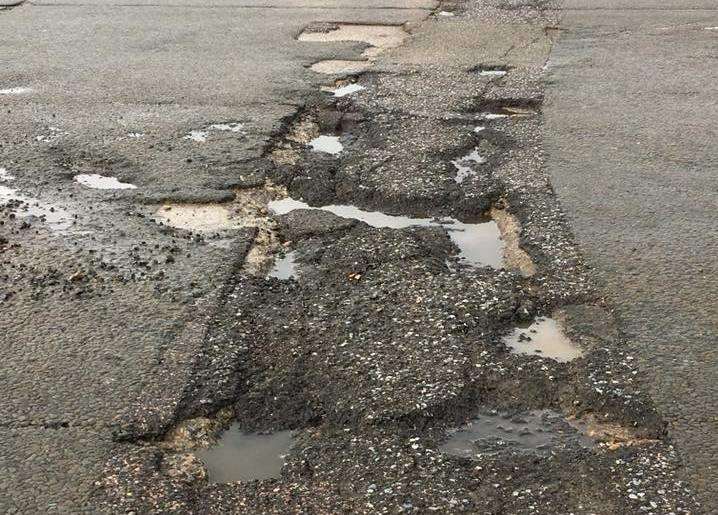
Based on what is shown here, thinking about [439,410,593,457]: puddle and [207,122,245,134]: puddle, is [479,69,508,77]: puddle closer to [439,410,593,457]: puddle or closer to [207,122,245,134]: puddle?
[207,122,245,134]: puddle

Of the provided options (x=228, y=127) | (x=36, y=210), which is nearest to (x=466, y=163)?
(x=228, y=127)

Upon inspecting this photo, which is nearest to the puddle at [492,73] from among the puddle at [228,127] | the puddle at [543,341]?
the puddle at [228,127]

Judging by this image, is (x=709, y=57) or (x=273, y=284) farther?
(x=709, y=57)

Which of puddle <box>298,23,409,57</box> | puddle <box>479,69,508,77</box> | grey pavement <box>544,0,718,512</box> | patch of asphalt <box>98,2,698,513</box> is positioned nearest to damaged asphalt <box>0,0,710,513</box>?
patch of asphalt <box>98,2,698,513</box>

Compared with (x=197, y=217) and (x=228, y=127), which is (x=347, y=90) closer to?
(x=228, y=127)

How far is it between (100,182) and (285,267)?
1.72 meters

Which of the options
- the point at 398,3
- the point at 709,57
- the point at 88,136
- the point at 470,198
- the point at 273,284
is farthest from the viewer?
the point at 398,3

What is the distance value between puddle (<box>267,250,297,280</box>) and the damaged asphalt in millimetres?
46

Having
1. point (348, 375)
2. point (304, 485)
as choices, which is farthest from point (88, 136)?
point (304, 485)

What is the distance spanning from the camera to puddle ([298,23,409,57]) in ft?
31.9

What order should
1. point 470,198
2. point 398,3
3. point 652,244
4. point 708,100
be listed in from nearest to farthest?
1. point 652,244
2. point 470,198
3. point 708,100
4. point 398,3

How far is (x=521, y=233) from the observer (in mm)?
5191

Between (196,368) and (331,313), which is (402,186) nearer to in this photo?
(331,313)

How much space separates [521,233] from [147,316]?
2011 mm
